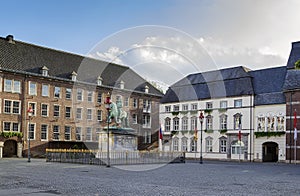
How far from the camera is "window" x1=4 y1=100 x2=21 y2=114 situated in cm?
5004

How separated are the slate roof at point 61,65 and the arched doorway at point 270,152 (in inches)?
970

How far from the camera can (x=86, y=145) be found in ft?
198

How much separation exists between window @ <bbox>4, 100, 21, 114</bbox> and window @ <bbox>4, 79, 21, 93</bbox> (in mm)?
1469

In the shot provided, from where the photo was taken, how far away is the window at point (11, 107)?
50.0 metres

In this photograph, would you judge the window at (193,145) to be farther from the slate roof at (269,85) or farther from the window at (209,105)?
the slate roof at (269,85)

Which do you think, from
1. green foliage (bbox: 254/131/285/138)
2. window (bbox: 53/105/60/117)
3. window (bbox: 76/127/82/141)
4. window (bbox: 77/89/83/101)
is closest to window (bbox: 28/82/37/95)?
window (bbox: 53/105/60/117)

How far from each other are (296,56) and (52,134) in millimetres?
35106

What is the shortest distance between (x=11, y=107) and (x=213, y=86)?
29.9 meters

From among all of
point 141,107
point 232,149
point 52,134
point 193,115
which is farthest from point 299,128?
point 52,134

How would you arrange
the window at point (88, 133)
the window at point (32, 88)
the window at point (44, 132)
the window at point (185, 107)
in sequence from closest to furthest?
the window at point (32, 88) < the window at point (44, 132) < the window at point (88, 133) < the window at point (185, 107)

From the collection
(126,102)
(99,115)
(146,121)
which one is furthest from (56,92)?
(146,121)

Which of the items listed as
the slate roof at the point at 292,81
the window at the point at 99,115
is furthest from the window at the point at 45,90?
the slate roof at the point at 292,81

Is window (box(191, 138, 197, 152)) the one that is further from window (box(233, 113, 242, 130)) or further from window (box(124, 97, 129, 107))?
window (box(124, 97, 129, 107))

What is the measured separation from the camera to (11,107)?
50469 millimetres
